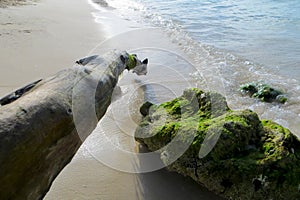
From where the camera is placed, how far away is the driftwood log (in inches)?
73.9

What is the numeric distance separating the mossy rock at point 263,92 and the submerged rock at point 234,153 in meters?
2.69

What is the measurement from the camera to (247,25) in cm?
1270

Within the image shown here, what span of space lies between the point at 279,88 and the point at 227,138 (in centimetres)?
406

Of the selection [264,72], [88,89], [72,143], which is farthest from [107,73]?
[264,72]

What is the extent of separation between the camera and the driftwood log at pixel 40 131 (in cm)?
188

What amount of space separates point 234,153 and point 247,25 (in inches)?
430

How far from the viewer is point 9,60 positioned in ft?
20.7

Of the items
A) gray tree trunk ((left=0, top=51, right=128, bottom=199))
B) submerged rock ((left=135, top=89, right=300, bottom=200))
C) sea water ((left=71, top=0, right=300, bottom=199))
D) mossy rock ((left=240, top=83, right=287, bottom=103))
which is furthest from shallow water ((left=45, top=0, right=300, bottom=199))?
gray tree trunk ((left=0, top=51, right=128, bottom=199))

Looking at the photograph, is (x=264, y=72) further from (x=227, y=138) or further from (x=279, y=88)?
(x=227, y=138)

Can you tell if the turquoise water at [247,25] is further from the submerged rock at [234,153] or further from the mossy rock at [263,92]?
the submerged rock at [234,153]

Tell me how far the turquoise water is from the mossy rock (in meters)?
1.57

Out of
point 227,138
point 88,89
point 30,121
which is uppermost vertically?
point 30,121

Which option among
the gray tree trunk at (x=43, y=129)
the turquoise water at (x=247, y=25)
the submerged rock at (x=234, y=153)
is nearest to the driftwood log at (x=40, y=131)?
the gray tree trunk at (x=43, y=129)

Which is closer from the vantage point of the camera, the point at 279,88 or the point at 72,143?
the point at 72,143
